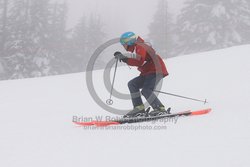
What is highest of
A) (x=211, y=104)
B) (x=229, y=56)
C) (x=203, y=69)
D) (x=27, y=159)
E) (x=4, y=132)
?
(x=229, y=56)

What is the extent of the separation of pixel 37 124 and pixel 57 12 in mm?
42512

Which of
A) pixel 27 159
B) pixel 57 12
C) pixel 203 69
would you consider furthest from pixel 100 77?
pixel 57 12

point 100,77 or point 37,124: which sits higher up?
point 100,77

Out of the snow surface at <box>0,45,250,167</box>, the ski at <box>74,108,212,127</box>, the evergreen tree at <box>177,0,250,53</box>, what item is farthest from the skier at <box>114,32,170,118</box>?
the evergreen tree at <box>177,0,250,53</box>

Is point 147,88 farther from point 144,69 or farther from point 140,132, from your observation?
A: point 140,132

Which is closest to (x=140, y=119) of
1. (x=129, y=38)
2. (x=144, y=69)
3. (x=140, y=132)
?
(x=140, y=132)

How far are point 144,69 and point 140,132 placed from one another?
1.81 meters

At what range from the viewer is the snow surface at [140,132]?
4504 millimetres

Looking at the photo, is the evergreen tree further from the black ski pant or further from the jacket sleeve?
the jacket sleeve

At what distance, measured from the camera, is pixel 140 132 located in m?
5.82

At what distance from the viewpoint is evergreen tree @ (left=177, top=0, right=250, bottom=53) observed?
94.6ft

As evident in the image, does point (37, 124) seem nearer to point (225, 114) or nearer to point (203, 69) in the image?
point (225, 114)

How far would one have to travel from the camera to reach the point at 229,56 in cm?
1315

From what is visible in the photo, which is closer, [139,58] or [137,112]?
[139,58]
